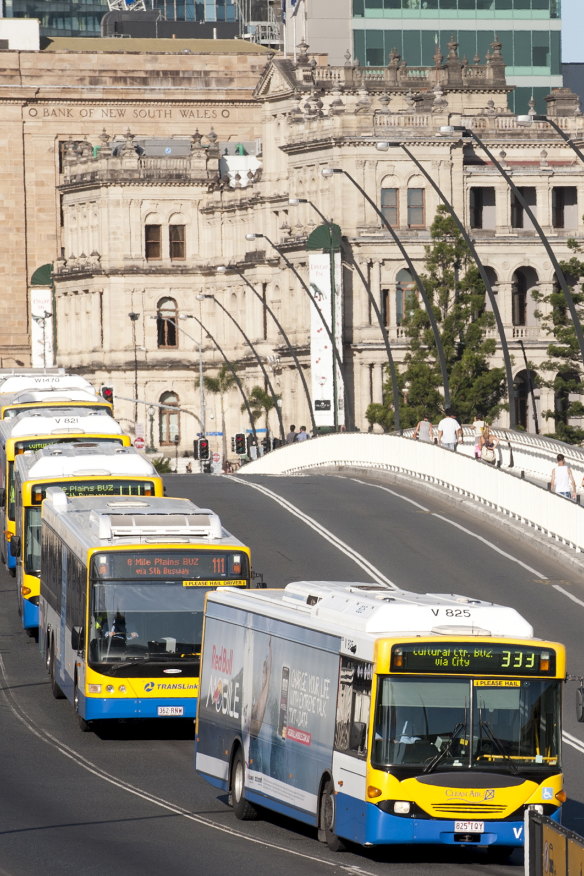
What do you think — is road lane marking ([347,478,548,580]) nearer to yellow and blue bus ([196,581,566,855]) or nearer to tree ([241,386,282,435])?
yellow and blue bus ([196,581,566,855])

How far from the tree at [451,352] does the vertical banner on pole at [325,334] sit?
5.09m

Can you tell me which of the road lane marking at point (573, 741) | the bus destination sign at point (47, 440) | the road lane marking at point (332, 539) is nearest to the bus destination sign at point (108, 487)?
the road lane marking at point (332, 539)

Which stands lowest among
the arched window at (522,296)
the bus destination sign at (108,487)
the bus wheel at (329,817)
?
the bus wheel at (329,817)

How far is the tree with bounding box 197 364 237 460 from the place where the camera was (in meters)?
131

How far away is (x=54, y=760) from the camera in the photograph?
27.1 m

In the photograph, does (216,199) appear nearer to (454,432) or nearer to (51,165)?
(51,165)

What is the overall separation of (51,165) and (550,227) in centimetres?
5305

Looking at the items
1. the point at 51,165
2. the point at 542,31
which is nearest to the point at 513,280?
the point at 542,31

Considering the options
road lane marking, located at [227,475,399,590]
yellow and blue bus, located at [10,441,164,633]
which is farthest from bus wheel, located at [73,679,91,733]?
road lane marking, located at [227,475,399,590]

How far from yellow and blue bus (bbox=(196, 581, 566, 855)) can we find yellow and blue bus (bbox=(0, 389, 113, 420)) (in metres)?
30.7

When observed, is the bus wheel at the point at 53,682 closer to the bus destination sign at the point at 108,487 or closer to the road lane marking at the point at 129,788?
the road lane marking at the point at 129,788

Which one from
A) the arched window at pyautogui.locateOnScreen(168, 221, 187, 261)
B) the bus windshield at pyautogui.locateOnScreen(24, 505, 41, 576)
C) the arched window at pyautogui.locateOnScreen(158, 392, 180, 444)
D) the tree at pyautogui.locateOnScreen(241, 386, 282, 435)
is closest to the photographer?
the bus windshield at pyautogui.locateOnScreen(24, 505, 41, 576)

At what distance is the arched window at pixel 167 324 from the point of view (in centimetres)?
13962

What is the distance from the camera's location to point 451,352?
90.8m
